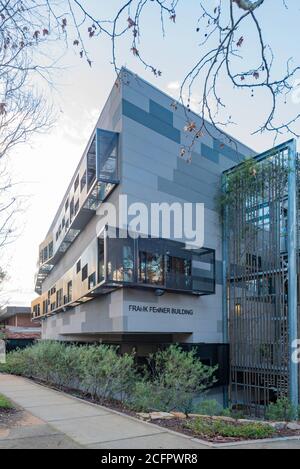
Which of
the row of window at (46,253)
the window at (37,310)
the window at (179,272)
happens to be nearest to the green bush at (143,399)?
the window at (179,272)

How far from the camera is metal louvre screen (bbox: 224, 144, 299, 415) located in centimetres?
1733

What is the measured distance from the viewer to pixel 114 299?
16.3 meters

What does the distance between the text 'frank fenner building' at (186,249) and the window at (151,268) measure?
0.12 ft

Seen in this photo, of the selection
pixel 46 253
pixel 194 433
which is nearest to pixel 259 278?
pixel 194 433

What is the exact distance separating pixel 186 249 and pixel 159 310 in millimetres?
2614

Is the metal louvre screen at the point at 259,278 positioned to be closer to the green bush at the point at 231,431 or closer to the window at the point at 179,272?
the window at the point at 179,272

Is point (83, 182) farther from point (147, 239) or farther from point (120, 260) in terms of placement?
point (120, 260)

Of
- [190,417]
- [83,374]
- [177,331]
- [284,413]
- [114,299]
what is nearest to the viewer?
[190,417]

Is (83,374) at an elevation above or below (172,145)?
below

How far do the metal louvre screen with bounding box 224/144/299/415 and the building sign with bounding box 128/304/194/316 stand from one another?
7.86 ft

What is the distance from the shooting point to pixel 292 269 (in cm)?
1725
